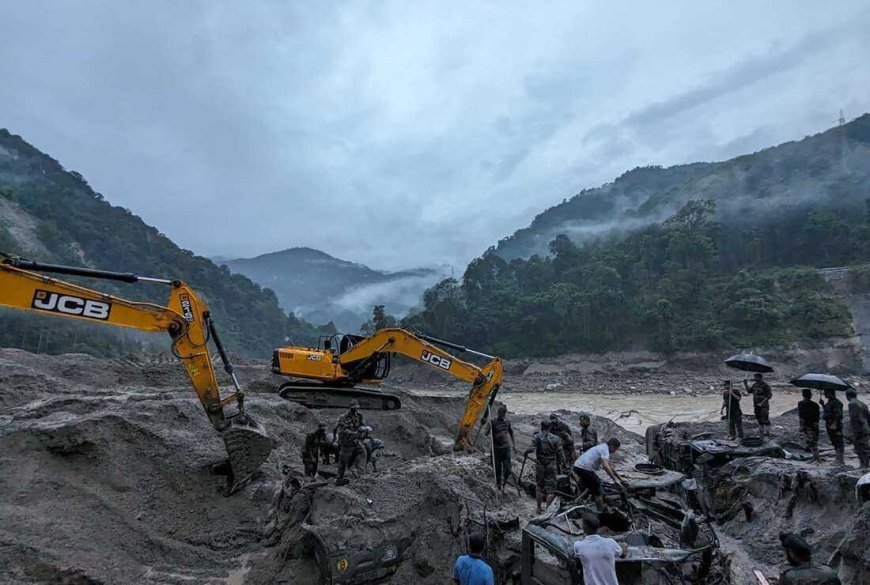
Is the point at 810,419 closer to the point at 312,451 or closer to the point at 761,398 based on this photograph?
the point at 761,398

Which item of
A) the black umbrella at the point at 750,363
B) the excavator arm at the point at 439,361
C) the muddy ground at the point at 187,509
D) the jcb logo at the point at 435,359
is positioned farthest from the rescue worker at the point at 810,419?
the jcb logo at the point at 435,359

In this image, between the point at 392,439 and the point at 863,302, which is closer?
the point at 392,439

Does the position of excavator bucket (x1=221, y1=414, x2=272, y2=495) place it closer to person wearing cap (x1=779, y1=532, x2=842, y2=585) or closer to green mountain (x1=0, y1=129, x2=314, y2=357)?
person wearing cap (x1=779, y1=532, x2=842, y2=585)

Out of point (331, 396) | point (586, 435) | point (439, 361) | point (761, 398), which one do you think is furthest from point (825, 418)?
point (331, 396)

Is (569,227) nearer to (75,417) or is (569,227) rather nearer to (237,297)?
(237,297)

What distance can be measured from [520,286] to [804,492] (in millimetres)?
62911

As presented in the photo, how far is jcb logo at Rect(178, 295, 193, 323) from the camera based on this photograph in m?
8.40

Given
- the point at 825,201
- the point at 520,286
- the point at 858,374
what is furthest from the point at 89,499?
the point at 825,201

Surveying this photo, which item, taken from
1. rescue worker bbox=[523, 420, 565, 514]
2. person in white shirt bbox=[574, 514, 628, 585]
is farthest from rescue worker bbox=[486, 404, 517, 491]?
person in white shirt bbox=[574, 514, 628, 585]

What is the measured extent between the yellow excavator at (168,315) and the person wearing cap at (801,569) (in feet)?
25.6

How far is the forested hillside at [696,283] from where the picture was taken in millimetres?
46281

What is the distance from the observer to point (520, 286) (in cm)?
6975

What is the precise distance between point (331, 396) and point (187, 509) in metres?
4.11

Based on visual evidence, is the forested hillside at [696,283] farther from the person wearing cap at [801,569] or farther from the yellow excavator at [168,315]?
the person wearing cap at [801,569]
